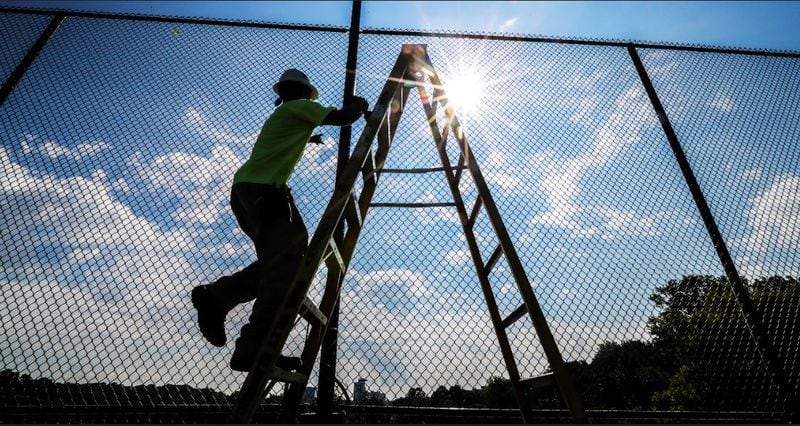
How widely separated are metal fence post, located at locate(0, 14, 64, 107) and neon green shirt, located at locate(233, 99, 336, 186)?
306 centimetres

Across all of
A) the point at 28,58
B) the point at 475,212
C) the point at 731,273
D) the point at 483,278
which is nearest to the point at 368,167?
the point at 475,212

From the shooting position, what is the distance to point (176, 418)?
8.91ft

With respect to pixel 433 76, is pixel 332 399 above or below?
below

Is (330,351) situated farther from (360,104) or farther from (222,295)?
(360,104)

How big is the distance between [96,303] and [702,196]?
5.05m

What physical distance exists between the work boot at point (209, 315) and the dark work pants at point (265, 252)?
0.04 m

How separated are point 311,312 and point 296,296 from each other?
0.59 m

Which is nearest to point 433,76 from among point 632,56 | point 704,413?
point 632,56

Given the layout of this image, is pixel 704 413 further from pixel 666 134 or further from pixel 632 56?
pixel 632 56

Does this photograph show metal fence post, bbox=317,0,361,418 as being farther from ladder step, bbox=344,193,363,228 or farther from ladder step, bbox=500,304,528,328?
ladder step, bbox=500,304,528,328

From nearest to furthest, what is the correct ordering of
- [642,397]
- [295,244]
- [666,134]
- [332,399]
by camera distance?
[295,244] → [332,399] → [666,134] → [642,397]

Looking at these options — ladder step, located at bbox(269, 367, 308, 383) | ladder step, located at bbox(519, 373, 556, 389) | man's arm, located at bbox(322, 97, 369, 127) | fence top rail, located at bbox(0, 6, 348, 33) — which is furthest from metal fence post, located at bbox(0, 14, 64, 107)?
ladder step, located at bbox(519, 373, 556, 389)

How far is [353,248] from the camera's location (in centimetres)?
271

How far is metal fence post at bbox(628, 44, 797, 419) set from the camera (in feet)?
10.0
